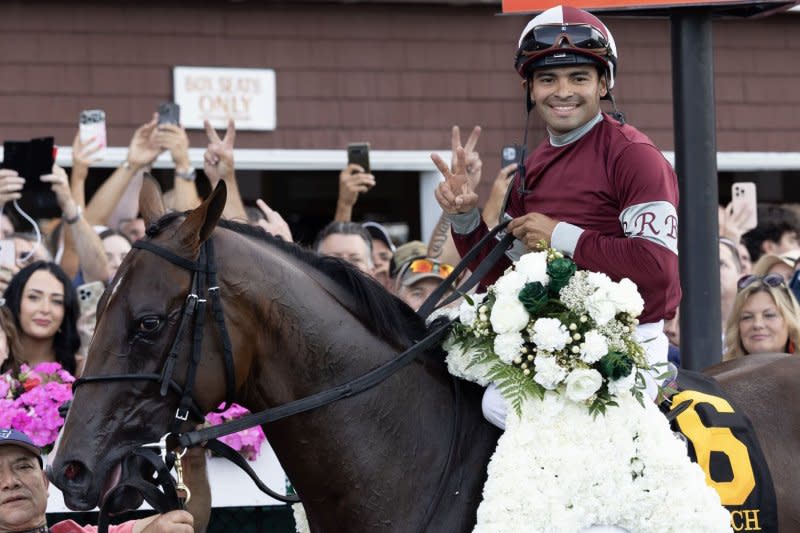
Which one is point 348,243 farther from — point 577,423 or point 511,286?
point 577,423

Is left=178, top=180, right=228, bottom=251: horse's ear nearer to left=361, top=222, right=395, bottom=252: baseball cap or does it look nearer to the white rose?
the white rose

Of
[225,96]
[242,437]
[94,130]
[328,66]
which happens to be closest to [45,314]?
[242,437]

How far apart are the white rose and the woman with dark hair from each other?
3.58 meters

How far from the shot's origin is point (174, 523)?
4031mm

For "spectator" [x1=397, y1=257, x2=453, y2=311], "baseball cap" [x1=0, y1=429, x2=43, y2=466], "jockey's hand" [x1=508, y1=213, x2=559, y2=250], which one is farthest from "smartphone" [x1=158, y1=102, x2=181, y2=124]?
"jockey's hand" [x1=508, y1=213, x2=559, y2=250]

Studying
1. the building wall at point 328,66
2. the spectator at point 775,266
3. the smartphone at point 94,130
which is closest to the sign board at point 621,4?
the spectator at point 775,266

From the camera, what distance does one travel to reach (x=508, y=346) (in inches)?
159

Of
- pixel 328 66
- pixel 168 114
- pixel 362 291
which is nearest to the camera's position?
pixel 362 291

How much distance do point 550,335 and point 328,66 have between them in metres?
9.15

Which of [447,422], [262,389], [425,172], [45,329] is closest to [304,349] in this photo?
[262,389]

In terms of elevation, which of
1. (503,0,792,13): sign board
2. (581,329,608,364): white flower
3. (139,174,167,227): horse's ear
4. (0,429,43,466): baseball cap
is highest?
(503,0,792,13): sign board

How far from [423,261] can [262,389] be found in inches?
132

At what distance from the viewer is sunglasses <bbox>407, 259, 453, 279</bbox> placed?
7164mm

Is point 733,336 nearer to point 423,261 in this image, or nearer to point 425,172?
point 423,261
